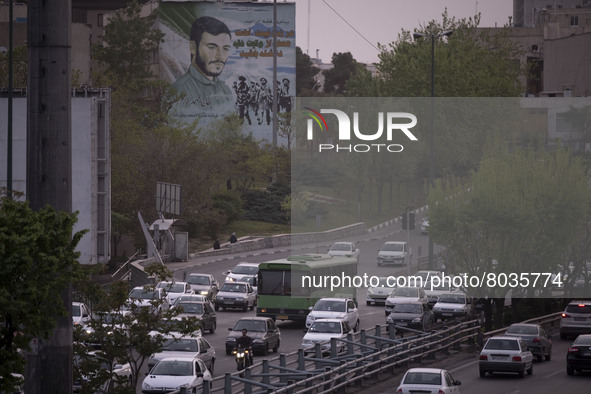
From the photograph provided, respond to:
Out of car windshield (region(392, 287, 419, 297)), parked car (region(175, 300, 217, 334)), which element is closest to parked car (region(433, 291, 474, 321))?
car windshield (region(392, 287, 419, 297))

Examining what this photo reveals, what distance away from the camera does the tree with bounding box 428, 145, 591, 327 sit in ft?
147

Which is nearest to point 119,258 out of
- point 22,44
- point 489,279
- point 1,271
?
point 22,44

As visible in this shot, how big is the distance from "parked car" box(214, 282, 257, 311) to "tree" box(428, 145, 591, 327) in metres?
9.28

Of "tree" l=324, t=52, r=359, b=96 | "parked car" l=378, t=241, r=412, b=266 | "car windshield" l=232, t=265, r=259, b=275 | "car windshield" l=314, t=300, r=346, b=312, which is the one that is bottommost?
"car windshield" l=314, t=300, r=346, b=312

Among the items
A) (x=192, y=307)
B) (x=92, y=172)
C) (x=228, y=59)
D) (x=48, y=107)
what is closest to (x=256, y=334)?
(x=192, y=307)

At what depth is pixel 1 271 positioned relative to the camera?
14.8 m

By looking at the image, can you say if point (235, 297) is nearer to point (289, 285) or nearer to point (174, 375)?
point (289, 285)

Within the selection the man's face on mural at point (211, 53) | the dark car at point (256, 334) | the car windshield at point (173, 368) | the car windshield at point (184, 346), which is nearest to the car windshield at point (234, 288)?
the dark car at point (256, 334)

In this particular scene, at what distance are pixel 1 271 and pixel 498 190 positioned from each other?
32.8 meters

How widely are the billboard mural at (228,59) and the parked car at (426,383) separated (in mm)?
100891

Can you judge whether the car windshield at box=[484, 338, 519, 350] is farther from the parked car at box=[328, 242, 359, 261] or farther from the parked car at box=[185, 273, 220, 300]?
the parked car at box=[328, 242, 359, 261]

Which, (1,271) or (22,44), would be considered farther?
(22,44)

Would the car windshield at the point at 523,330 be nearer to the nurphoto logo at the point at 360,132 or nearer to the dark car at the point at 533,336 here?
the dark car at the point at 533,336

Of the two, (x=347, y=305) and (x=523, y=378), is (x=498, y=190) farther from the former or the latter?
(x=523, y=378)
